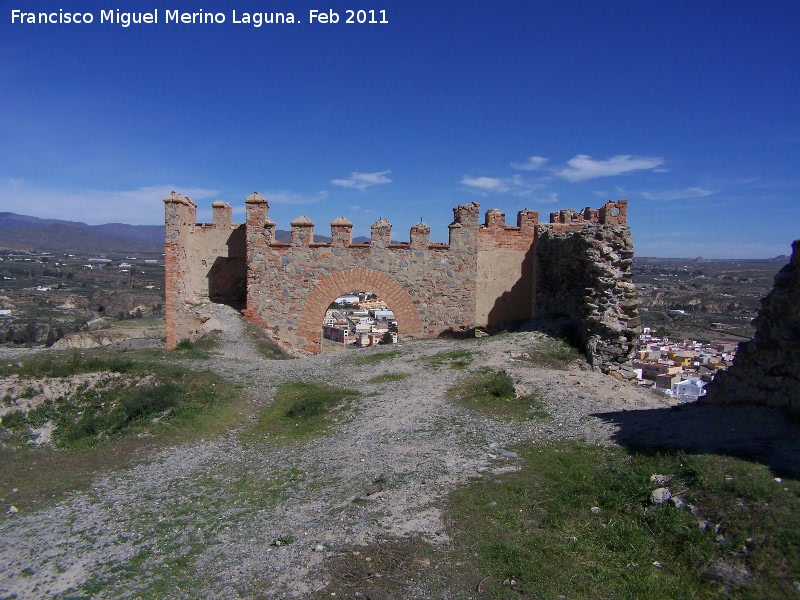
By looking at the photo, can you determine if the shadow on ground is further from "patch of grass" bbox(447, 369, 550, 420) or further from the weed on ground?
"patch of grass" bbox(447, 369, 550, 420)

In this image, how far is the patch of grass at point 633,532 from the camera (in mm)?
3832

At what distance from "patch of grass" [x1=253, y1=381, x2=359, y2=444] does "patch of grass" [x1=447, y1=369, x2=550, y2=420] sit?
1.81 meters

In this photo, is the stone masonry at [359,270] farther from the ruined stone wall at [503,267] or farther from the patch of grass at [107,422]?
the patch of grass at [107,422]

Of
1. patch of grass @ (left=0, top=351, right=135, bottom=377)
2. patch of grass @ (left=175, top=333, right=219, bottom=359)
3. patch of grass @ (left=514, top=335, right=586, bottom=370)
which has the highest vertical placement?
patch of grass @ (left=514, top=335, right=586, bottom=370)

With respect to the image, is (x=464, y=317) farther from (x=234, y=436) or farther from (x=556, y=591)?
(x=556, y=591)

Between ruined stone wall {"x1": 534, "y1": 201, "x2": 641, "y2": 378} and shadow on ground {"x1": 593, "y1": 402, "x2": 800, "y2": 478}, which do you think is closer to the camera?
shadow on ground {"x1": 593, "y1": 402, "x2": 800, "y2": 478}

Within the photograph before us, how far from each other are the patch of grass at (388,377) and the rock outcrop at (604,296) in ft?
11.2

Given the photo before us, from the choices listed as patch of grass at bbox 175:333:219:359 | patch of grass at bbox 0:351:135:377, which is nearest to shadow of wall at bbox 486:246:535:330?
patch of grass at bbox 175:333:219:359

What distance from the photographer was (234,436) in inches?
324

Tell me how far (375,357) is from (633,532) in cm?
850

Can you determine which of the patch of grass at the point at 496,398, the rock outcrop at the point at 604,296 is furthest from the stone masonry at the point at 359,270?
the patch of grass at the point at 496,398

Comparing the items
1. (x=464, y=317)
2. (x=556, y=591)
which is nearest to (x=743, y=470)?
(x=556, y=591)

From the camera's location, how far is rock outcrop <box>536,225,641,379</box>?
10.3m

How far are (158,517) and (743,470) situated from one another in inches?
207
